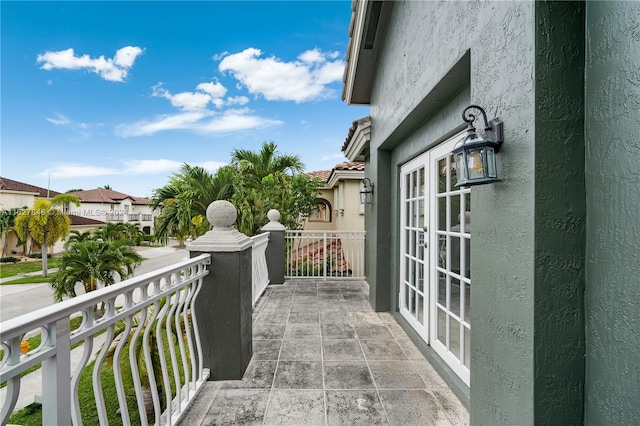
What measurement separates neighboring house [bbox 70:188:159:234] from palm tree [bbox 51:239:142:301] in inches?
1314

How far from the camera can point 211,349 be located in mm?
2650

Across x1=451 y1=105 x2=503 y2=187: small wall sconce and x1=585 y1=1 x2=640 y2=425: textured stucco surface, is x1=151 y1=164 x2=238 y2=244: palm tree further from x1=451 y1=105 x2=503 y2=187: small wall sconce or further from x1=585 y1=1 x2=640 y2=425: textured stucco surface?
x1=585 y1=1 x2=640 y2=425: textured stucco surface

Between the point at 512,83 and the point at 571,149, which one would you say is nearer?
the point at 571,149

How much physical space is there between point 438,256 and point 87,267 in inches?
394

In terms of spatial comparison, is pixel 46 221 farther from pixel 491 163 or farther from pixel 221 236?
pixel 491 163

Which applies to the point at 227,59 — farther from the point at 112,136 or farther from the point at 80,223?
the point at 80,223

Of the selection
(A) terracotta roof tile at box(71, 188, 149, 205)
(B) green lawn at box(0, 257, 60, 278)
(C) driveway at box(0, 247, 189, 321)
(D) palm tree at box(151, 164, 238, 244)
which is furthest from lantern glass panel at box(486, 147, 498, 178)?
(A) terracotta roof tile at box(71, 188, 149, 205)

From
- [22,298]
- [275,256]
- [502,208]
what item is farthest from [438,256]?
[22,298]

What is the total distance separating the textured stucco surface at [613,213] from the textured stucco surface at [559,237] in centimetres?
4

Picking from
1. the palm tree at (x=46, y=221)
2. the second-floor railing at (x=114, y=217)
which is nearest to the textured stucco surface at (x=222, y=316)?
the palm tree at (x=46, y=221)

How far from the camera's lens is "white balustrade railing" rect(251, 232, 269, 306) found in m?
5.12

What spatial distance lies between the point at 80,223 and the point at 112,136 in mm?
10077

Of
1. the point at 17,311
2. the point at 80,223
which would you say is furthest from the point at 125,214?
the point at 17,311

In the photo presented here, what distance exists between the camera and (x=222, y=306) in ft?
8.51
